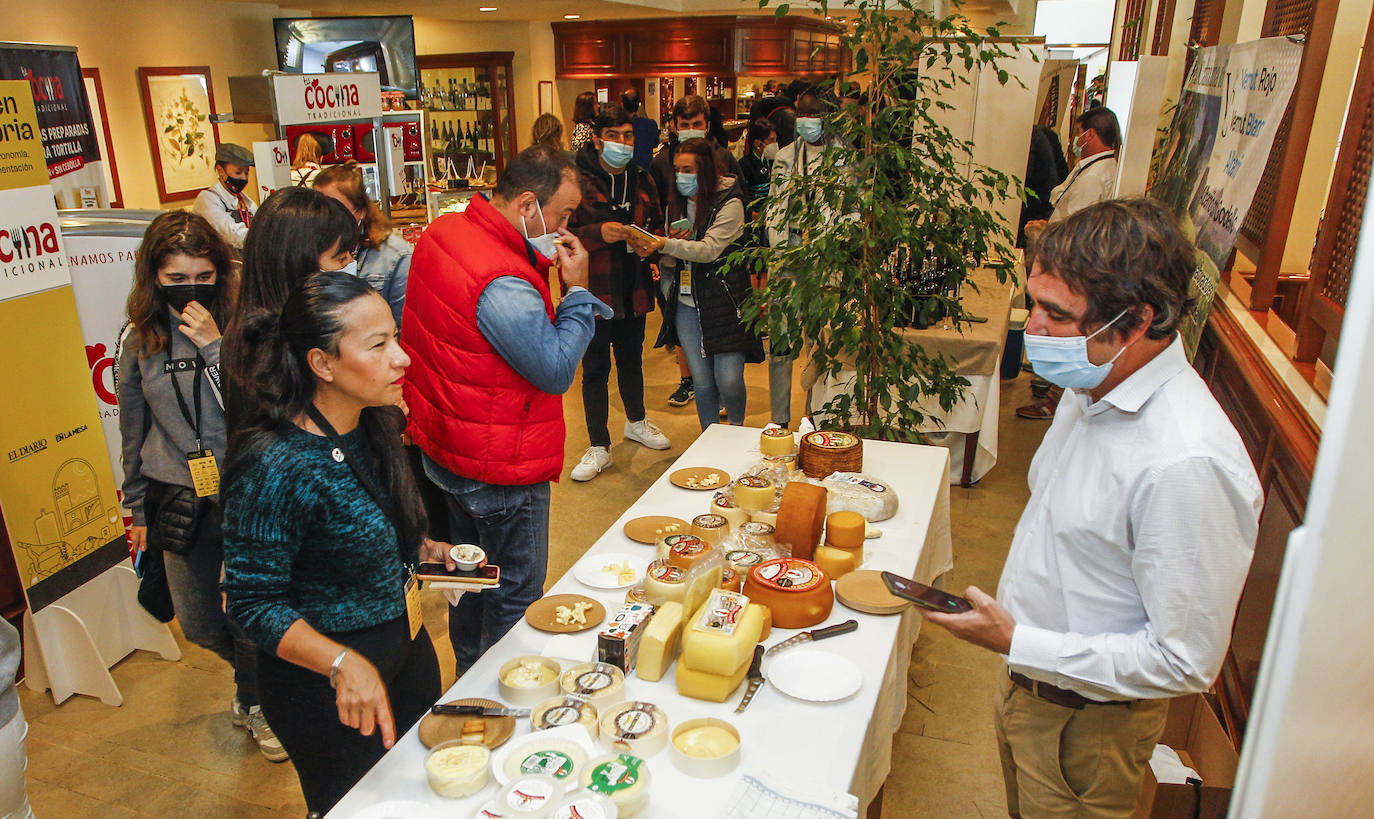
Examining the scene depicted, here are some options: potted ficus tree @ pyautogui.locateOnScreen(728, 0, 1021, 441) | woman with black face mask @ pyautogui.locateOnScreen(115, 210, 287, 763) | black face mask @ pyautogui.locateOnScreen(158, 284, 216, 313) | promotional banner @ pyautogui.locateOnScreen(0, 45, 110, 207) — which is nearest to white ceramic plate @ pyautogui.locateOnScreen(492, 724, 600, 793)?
woman with black face mask @ pyautogui.locateOnScreen(115, 210, 287, 763)

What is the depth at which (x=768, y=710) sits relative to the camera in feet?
5.34

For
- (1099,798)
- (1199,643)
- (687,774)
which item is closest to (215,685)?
(687,774)

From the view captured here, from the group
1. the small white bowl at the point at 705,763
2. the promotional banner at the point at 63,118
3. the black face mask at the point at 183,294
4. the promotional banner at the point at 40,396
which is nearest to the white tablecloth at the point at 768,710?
the small white bowl at the point at 705,763

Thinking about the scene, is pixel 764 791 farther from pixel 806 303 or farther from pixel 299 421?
pixel 806 303

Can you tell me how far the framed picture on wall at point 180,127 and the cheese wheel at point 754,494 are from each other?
6.20 metres

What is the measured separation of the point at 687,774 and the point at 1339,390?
132 centimetres

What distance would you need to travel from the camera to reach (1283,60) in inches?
93.1

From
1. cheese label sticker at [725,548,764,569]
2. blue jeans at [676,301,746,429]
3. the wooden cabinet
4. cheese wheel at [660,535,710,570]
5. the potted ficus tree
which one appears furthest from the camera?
the wooden cabinet

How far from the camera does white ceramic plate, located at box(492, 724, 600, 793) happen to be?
56.7 inches

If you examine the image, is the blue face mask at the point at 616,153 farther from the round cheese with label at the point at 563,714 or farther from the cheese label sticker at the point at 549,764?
the cheese label sticker at the point at 549,764

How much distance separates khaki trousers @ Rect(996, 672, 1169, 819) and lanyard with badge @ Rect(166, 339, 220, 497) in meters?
2.05

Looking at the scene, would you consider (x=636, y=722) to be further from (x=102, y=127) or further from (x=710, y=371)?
(x=102, y=127)

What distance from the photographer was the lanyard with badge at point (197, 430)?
230 cm

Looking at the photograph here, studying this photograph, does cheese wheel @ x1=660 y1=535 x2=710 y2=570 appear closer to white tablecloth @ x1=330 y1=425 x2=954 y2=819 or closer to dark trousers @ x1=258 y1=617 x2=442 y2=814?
white tablecloth @ x1=330 y1=425 x2=954 y2=819
